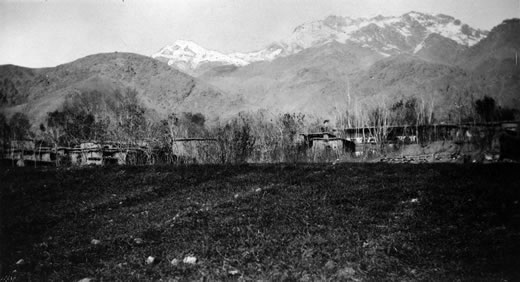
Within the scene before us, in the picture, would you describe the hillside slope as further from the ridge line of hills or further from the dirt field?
the dirt field

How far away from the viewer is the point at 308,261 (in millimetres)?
5609

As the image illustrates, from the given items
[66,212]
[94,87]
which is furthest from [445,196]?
[94,87]

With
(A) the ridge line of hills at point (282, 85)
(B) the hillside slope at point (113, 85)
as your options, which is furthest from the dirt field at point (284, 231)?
(B) the hillside slope at point (113, 85)

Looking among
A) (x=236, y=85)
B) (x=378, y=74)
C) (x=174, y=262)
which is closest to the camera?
(x=174, y=262)

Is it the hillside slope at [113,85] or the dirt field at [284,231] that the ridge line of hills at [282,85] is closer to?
the hillside slope at [113,85]

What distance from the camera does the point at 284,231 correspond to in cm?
693

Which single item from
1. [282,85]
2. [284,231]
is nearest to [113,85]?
[282,85]

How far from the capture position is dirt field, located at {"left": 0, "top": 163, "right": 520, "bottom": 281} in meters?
5.42

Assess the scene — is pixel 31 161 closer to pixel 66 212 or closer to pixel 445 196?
pixel 66 212

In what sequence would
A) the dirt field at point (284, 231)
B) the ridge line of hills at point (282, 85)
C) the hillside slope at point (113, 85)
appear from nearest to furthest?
the dirt field at point (284, 231), the ridge line of hills at point (282, 85), the hillside slope at point (113, 85)

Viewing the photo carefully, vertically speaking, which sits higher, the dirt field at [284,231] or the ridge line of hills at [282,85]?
the ridge line of hills at [282,85]

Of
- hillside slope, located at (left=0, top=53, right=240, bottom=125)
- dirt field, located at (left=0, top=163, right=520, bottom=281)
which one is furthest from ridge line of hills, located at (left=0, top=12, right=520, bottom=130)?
dirt field, located at (left=0, top=163, right=520, bottom=281)

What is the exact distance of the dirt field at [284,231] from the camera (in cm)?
542

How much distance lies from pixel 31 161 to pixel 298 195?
33816mm
